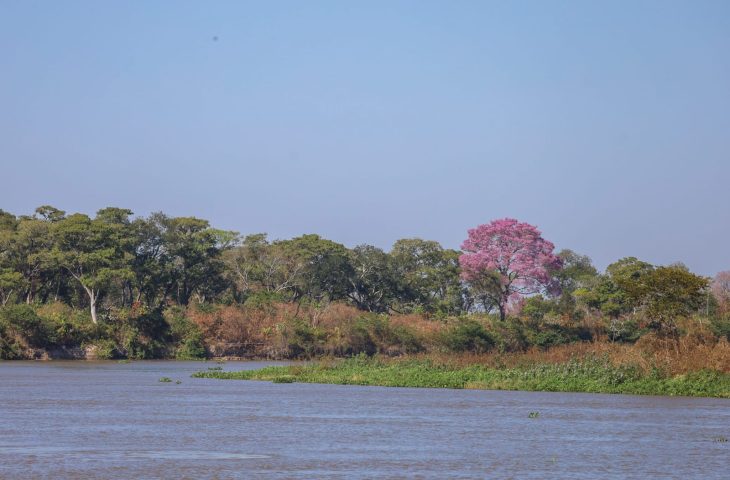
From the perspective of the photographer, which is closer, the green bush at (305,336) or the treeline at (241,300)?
the treeline at (241,300)

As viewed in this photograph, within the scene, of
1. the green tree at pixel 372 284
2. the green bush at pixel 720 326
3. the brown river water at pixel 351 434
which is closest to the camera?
the brown river water at pixel 351 434

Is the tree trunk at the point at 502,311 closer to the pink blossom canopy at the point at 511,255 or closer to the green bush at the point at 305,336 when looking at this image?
the pink blossom canopy at the point at 511,255

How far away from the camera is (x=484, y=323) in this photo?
83750 mm

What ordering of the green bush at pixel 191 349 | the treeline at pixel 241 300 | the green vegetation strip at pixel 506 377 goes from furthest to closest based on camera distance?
1. the green bush at pixel 191 349
2. the treeline at pixel 241 300
3. the green vegetation strip at pixel 506 377

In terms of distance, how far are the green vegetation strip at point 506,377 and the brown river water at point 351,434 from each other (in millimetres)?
1636

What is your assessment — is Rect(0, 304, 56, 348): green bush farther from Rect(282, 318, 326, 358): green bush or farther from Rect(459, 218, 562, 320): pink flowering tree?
Rect(459, 218, 562, 320): pink flowering tree

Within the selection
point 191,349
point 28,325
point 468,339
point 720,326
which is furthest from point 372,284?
point 720,326

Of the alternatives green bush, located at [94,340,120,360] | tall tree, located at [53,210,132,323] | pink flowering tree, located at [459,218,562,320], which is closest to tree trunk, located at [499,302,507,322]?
pink flowering tree, located at [459,218,562,320]

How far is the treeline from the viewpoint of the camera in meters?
78.8

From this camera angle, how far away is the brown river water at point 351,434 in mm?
22141

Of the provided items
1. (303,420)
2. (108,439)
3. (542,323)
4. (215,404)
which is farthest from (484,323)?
(108,439)

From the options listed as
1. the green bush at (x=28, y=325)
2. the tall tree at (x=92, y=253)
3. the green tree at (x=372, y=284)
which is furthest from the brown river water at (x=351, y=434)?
the green tree at (x=372, y=284)

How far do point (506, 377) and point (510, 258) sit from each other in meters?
37.5

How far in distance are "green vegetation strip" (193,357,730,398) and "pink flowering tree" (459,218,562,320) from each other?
27.8 m
